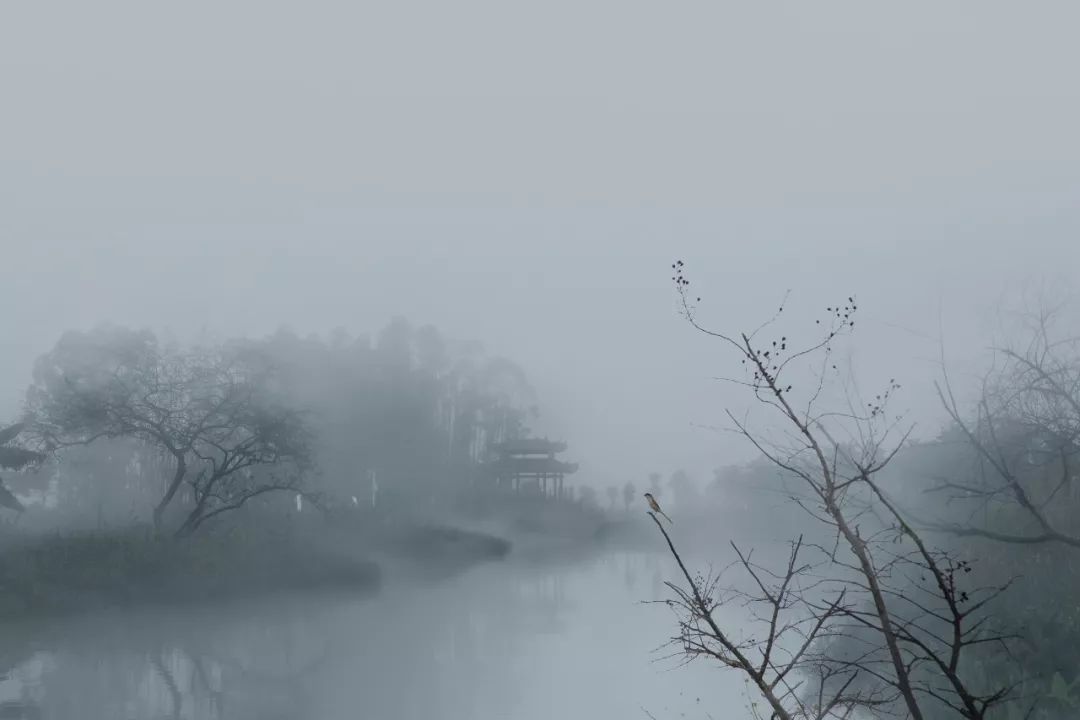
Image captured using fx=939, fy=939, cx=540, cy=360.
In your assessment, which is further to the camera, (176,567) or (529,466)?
(529,466)

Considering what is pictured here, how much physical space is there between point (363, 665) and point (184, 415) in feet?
29.7

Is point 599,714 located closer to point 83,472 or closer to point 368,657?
point 368,657

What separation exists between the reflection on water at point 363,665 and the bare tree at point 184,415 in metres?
2.94

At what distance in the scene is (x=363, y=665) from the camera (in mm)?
12586

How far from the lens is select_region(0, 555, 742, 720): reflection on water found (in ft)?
32.5

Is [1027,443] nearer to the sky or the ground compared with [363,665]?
nearer to the sky

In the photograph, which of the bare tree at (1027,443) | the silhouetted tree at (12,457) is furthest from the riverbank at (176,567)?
the bare tree at (1027,443)

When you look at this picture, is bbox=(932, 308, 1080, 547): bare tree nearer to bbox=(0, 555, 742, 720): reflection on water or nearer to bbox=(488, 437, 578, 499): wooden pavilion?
bbox=(0, 555, 742, 720): reflection on water

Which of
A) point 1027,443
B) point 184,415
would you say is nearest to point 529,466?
point 184,415

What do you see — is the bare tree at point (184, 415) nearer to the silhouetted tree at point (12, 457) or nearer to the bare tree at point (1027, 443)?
the silhouetted tree at point (12, 457)

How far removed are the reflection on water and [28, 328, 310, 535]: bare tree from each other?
2.94 meters

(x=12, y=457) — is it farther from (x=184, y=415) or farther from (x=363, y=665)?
(x=363, y=665)

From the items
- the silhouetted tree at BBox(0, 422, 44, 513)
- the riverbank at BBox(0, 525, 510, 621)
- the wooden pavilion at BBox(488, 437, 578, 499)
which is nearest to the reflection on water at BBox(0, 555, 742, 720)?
the riverbank at BBox(0, 525, 510, 621)

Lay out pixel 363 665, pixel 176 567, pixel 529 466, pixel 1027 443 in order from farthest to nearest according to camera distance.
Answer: pixel 529 466 < pixel 176 567 < pixel 363 665 < pixel 1027 443
